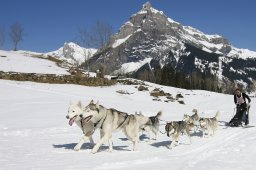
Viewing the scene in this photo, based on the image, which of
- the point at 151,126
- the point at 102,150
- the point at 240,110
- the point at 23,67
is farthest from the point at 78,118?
the point at 23,67

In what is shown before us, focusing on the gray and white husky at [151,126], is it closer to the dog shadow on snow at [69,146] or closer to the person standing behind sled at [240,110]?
the dog shadow on snow at [69,146]

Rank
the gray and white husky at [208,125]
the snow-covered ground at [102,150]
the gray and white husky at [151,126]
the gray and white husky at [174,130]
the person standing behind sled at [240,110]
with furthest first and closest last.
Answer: the person standing behind sled at [240,110]
the gray and white husky at [208,125]
the gray and white husky at [151,126]
the gray and white husky at [174,130]
the snow-covered ground at [102,150]

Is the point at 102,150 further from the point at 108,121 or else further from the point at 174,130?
the point at 174,130

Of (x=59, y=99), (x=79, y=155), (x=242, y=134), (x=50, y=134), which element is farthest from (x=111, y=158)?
(x=59, y=99)

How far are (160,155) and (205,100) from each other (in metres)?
32.4

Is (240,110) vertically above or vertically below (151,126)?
above

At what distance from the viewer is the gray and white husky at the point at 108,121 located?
10.7m

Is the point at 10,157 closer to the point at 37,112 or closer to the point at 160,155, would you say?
the point at 160,155

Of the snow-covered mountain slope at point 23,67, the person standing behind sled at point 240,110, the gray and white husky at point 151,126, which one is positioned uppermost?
the snow-covered mountain slope at point 23,67

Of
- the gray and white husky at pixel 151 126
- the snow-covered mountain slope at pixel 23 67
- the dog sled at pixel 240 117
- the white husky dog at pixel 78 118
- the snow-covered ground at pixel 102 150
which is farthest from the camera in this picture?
the snow-covered mountain slope at pixel 23 67

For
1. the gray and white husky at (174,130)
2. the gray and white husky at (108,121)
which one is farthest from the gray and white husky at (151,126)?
the gray and white husky at (108,121)

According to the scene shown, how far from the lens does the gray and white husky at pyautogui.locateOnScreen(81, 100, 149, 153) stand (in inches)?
420

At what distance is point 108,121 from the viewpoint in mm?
10898

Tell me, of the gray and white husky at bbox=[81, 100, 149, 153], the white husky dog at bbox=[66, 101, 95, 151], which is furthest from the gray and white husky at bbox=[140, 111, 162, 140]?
the white husky dog at bbox=[66, 101, 95, 151]
